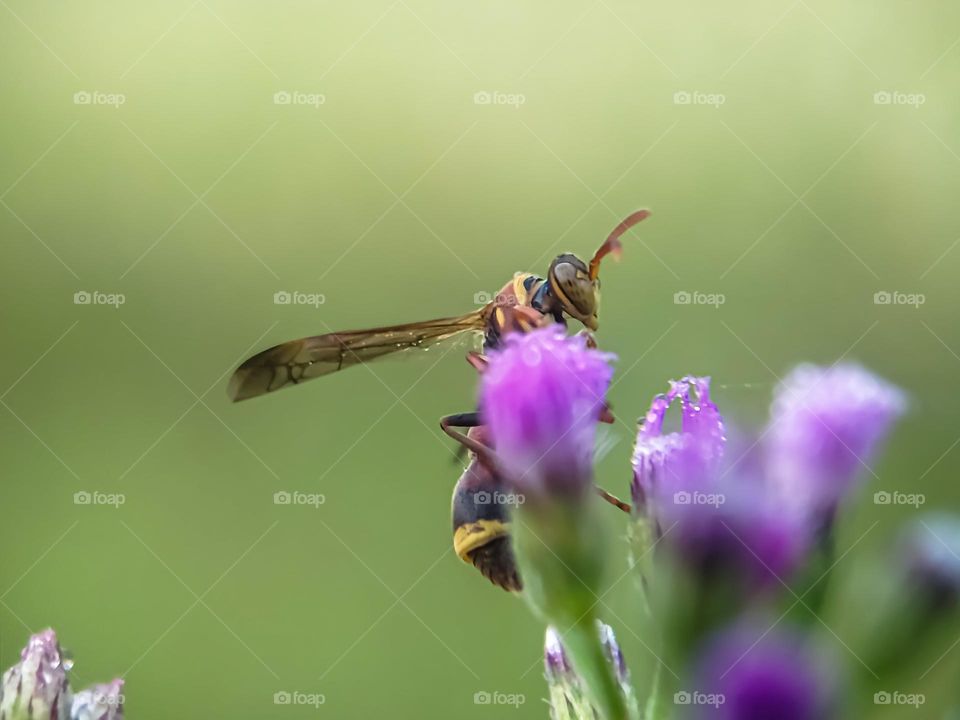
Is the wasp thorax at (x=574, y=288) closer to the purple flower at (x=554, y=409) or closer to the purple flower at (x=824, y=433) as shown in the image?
the purple flower at (x=554, y=409)

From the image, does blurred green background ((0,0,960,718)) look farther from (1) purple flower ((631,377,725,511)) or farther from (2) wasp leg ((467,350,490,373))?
Result: (1) purple flower ((631,377,725,511))

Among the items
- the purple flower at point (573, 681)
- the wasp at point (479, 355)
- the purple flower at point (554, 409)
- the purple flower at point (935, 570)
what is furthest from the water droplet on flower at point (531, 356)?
the purple flower at point (935, 570)

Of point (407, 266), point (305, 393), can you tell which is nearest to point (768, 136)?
point (407, 266)

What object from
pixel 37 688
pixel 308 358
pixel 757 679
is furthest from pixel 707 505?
pixel 37 688

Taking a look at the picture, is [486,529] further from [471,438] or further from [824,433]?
[824,433]

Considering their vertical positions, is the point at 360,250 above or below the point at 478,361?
above

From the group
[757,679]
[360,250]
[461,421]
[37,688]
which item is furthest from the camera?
[360,250]
